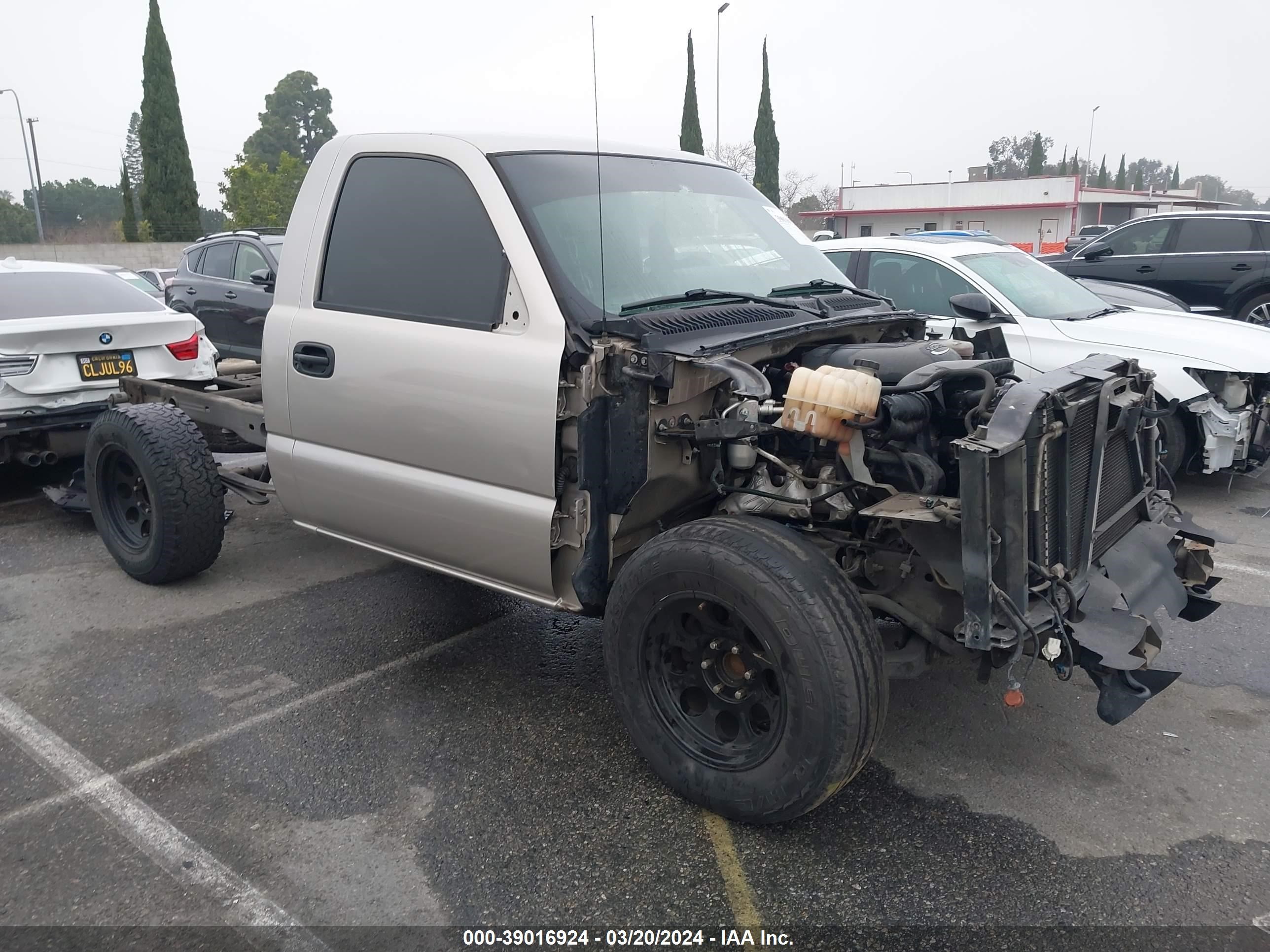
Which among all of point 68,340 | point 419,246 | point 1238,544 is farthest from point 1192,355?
point 68,340

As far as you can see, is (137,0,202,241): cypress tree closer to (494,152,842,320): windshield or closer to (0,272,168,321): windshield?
(0,272,168,321): windshield

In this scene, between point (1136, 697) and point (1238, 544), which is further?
point (1238, 544)

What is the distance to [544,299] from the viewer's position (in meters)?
3.25

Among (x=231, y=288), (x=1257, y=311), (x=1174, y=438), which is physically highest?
(x=231, y=288)

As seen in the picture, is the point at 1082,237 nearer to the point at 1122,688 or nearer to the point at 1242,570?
the point at 1242,570

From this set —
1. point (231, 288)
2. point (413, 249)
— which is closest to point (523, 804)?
point (413, 249)

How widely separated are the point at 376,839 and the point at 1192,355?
5.97 meters

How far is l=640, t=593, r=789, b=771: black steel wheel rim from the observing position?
9.46 feet

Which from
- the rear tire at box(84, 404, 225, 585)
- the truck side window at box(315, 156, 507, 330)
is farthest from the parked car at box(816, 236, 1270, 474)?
the rear tire at box(84, 404, 225, 585)

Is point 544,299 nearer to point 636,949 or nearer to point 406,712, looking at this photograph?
point 406,712

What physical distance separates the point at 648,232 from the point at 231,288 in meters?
8.81

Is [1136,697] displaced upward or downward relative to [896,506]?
downward

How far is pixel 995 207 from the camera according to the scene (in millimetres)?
45719

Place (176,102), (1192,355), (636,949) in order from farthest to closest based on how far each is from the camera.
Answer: (176,102) < (1192,355) < (636,949)
